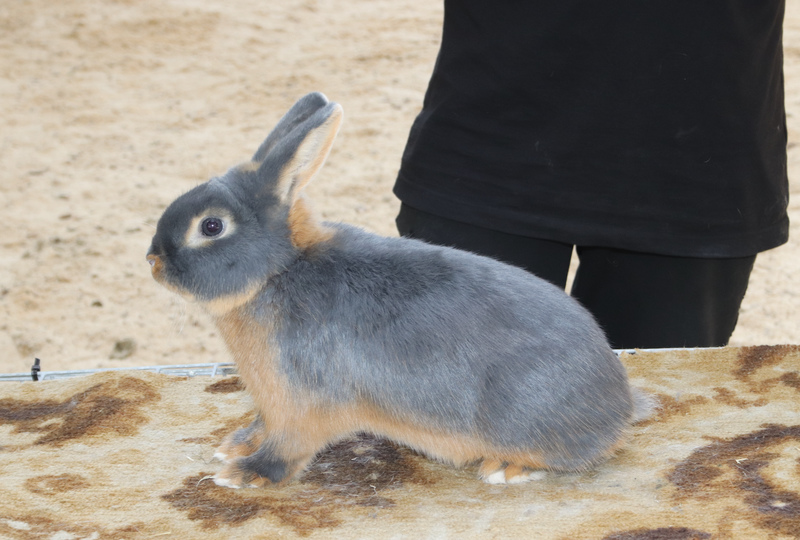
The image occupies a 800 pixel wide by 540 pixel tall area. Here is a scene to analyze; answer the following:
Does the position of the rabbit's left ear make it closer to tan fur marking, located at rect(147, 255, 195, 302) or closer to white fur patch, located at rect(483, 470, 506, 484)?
tan fur marking, located at rect(147, 255, 195, 302)

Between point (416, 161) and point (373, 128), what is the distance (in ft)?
13.6

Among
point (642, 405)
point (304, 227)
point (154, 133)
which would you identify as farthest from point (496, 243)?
point (154, 133)

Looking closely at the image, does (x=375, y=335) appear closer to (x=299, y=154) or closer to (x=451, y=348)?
(x=451, y=348)

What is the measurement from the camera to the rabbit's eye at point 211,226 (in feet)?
5.84

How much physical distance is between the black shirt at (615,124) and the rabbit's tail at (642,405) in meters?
0.43

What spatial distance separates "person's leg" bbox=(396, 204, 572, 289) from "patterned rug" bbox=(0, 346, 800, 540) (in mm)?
400

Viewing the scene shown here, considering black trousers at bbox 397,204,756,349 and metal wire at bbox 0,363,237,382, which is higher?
black trousers at bbox 397,204,756,349

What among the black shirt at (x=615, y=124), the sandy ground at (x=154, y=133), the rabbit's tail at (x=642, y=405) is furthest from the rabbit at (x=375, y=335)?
the sandy ground at (x=154, y=133)

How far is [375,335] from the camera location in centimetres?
179

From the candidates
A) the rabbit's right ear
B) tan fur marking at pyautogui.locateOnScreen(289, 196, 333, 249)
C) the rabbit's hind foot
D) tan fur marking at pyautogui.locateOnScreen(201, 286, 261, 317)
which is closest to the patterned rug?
the rabbit's hind foot

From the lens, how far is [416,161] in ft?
8.10

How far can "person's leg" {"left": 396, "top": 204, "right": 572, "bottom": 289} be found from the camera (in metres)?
2.44

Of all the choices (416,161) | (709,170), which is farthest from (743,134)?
(416,161)

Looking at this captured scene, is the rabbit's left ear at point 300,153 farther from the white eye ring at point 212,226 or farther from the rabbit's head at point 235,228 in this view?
the white eye ring at point 212,226
